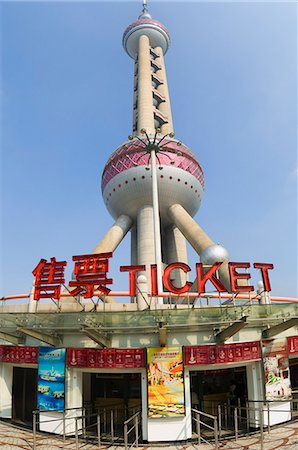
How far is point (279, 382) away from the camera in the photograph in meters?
16.0

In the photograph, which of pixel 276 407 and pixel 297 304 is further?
pixel 297 304

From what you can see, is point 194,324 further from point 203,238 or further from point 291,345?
point 203,238

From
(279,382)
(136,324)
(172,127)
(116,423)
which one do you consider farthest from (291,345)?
(172,127)

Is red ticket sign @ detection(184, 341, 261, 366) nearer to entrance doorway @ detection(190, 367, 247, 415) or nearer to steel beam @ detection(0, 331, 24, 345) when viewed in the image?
entrance doorway @ detection(190, 367, 247, 415)

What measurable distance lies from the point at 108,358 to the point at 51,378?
9.44 ft

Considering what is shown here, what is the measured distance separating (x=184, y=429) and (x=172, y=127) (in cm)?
4608

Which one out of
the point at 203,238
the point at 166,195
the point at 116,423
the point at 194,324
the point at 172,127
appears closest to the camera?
the point at 194,324

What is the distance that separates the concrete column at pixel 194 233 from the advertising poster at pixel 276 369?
54.0 ft

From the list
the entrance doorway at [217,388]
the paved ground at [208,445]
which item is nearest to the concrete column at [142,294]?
the entrance doorway at [217,388]

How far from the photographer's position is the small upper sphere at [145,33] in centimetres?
6225

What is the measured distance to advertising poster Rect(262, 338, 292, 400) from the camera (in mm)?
15805

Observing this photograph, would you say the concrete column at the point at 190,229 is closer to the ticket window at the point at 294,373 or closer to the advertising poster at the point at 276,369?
the ticket window at the point at 294,373

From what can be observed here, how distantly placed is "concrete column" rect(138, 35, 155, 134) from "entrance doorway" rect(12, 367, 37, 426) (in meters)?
34.8

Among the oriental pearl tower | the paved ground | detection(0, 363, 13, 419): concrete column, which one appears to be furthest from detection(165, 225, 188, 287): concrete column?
the paved ground
